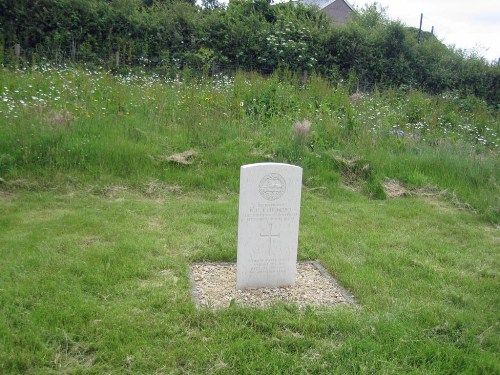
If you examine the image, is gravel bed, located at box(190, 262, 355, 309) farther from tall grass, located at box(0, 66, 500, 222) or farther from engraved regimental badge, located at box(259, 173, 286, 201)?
tall grass, located at box(0, 66, 500, 222)

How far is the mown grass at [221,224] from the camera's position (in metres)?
3.53

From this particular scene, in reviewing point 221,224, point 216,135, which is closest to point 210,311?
point 221,224

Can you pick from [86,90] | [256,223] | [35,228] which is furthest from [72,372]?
[86,90]

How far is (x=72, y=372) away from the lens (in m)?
3.18

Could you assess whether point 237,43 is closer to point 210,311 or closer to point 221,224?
point 221,224

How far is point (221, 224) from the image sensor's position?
6059mm

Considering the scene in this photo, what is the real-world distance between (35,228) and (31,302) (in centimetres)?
175

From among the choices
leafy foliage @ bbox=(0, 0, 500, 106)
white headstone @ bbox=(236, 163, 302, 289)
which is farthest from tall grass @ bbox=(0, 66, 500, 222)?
white headstone @ bbox=(236, 163, 302, 289)

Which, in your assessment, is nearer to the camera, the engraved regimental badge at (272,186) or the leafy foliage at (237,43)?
the engraved regimental badge at (272,186)

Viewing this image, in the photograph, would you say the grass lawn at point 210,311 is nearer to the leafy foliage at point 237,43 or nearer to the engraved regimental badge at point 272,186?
the engraved regimental badge at point 272,186

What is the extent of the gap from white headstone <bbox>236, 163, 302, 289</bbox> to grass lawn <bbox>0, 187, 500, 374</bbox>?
53cm

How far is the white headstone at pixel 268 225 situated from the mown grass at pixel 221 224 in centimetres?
52

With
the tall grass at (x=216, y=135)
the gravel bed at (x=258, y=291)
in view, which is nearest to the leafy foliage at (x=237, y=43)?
the tall grass at (x=216, y=135)

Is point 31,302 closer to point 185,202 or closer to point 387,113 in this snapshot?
point 185,202
